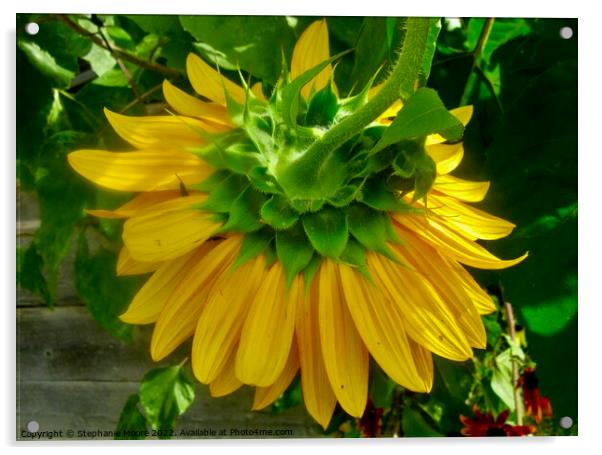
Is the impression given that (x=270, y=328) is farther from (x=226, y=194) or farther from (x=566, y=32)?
(x=566, y=32)

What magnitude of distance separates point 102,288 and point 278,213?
31 centimetres

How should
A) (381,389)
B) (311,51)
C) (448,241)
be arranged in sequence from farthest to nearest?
(381,389) < (311,51) < (448,241)

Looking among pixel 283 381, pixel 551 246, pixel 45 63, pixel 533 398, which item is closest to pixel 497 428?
pixel 533 398

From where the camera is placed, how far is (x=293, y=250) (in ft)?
1.61

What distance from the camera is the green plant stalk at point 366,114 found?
0.43 m

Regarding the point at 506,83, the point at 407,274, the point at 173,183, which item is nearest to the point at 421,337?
the point at 407,274

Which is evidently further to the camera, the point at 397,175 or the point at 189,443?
the point at 189,443

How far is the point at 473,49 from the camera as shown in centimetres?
74

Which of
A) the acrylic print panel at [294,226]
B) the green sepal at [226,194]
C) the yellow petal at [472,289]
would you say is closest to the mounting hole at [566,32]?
the acrylic print panel at [294,226]

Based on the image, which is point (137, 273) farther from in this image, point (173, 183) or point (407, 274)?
point (407, 274)

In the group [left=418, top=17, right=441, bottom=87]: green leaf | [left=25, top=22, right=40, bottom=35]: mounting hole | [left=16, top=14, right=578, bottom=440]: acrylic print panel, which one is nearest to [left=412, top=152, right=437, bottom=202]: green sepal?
[left=16, top=14, right=578, bottom=440]: acrylic print panel

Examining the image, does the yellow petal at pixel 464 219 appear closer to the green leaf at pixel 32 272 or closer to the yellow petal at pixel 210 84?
the yellow petal at pixel 210 84

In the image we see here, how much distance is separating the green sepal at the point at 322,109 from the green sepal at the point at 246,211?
6cm

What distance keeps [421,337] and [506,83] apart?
13.2 inches
